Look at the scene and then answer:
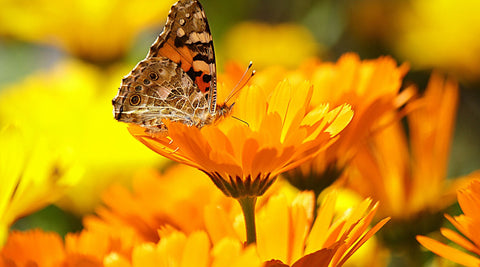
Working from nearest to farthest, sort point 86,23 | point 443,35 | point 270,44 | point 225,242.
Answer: point 225,242 → point 86,23 → point 443,35 → point 270,44

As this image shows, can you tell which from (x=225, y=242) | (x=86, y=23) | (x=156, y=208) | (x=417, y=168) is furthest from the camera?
(x=86, y=23)

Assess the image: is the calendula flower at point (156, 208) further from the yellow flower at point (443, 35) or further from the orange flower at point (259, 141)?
the yellow flower at point (443, 35)

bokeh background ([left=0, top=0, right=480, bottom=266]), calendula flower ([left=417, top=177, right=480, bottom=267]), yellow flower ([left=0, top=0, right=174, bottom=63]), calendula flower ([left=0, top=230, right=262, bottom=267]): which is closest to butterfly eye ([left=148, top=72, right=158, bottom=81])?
calendula flower ([left=0, top=230, right=262, bottom=267])

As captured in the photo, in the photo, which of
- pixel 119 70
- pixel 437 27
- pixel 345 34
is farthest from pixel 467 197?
pixel 345 34

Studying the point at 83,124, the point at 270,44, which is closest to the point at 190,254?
the point at 83,124

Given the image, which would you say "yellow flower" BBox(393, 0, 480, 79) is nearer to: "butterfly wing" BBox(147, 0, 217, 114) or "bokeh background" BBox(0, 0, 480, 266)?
"bokeh background" BBox(0, 0, 480, 266)

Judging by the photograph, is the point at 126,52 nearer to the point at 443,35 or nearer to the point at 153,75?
the point at 443,35
